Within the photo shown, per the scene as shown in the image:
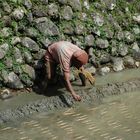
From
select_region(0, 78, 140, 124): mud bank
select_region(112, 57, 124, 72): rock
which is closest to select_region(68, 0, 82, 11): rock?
select_region(112, 57, 124, 72): rock

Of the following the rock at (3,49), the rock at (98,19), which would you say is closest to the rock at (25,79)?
the rock at (3,49)

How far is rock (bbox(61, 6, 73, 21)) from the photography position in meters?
10.5

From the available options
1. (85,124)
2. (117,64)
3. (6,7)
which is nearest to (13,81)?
(6,7)

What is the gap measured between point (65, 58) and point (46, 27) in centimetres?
147

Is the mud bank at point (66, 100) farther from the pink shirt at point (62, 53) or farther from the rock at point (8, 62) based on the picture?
the rock at point (8, 62)

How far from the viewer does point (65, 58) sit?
8.86m

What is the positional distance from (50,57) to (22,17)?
1200 millimetres

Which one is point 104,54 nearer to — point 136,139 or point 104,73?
point 104,73

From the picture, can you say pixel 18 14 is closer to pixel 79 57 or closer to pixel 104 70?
pixel 79 57

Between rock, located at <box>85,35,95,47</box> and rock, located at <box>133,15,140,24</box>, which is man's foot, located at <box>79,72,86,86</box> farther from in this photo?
rock, located at <box>133,15,140,24</box>

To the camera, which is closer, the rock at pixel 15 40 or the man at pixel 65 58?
the man at pixel 65 58

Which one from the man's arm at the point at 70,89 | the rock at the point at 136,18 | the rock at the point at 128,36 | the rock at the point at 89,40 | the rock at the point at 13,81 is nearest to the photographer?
the man's arm at the point at 70,89

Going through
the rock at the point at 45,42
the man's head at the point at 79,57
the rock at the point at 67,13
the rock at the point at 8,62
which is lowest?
the man's head at the point at 79,57

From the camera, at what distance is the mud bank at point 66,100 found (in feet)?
27.6
